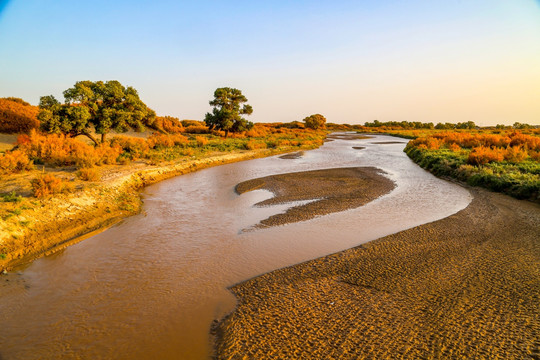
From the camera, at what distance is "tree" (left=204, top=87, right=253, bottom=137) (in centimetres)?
3884

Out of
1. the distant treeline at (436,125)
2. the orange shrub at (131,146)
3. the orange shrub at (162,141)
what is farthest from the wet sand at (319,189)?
the distant treeline at (436,125)

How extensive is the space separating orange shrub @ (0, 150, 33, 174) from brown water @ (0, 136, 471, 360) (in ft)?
20.7

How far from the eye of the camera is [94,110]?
18250 mm

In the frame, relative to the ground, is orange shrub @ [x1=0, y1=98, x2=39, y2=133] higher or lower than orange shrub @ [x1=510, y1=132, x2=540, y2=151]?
higher

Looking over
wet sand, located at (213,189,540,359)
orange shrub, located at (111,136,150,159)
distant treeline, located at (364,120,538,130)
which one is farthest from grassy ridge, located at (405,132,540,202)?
distant treeline, located at (364,120,538,130)

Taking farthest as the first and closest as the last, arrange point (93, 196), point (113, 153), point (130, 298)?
point (113, 153)
point (93, 196)
point (130, 298)

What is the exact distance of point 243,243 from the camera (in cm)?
804

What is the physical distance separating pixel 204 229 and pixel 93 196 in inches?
190

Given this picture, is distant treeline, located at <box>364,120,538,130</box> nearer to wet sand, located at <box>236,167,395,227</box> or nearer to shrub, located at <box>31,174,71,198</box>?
wet sand, located at <box>236,167,395,227</box>

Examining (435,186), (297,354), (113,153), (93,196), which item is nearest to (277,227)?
(297,354)

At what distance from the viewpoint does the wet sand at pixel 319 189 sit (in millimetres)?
10789

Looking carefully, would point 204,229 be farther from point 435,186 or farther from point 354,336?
point 435,186

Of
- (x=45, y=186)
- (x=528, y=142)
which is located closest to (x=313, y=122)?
(x=528, y=142)

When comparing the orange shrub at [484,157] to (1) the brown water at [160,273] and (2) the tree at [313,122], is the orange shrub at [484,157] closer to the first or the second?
(1) the brown water at [160,273]
